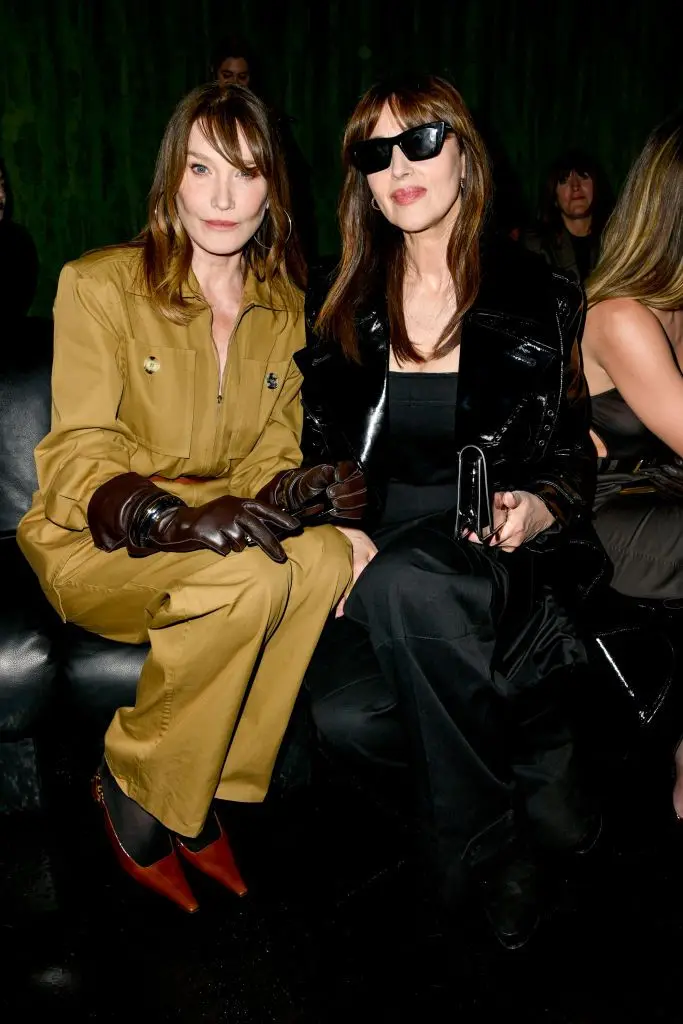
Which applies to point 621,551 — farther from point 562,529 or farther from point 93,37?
point 93,37

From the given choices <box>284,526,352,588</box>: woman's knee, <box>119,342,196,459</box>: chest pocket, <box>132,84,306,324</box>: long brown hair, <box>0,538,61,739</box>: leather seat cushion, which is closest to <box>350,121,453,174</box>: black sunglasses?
<box>132,84,306,324</box>: long brown hair

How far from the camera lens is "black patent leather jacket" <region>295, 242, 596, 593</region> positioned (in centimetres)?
207

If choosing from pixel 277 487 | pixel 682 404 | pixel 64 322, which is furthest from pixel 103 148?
pixel 682 404

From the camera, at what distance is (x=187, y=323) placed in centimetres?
208

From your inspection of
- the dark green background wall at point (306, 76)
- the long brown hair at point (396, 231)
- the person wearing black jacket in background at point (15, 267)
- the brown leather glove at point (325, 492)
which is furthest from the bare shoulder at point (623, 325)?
the person wearing black jacket in background at point (15, 267)

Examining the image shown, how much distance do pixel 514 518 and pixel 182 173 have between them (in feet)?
3.36

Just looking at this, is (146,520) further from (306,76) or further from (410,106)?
(306,76)

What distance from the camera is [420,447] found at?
7.04 ft

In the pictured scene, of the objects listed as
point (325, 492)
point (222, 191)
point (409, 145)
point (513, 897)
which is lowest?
point (513, 897)

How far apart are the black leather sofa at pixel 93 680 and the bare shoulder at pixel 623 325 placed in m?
0.58

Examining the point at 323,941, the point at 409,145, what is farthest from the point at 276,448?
the point at 323,941

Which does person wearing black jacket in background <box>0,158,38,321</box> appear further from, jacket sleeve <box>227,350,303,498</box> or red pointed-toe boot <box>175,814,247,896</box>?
red pointed-toe boot <box>175,814,247,896</box>

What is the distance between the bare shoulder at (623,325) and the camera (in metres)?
2.11

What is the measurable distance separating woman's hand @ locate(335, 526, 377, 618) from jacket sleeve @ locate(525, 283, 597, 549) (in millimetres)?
368
